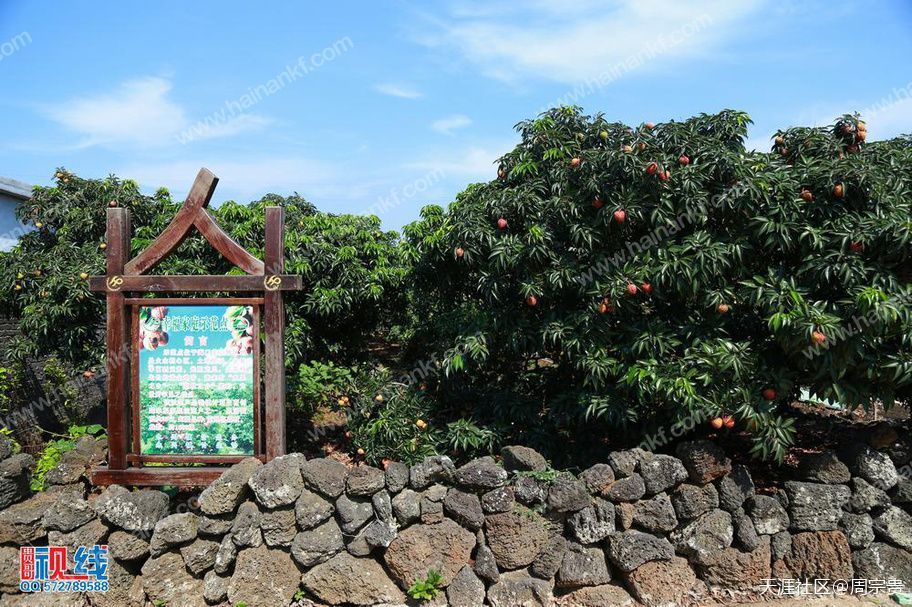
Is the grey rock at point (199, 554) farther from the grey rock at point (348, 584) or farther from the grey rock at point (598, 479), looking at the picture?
the grey rock at point (598, 479)

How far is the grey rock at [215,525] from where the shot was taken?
15.1 feet

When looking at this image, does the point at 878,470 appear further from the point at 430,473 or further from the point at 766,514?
the point at 430,473

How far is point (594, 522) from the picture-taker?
446 cm

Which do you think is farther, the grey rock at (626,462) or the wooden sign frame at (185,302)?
the wooden sign frame at (185,302)

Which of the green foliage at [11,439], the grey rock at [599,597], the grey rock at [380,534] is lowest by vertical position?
the grey rock at [599,597]

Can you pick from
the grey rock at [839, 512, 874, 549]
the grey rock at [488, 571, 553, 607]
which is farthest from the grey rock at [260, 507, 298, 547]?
the grey rock at [839, 512, 874, 549]

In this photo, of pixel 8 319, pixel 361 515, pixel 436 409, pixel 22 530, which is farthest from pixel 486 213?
pixel 8 319

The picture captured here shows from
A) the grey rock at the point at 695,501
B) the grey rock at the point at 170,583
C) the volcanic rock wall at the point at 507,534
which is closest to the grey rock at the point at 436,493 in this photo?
the volcanic rock wall at the point at 507,534

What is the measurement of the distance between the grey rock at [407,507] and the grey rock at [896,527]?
3.30 metres

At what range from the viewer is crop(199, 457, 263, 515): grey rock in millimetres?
4566

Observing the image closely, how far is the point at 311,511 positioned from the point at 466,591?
3.95 ft

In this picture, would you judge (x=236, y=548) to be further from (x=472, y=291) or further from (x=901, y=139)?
(x=901, y=139)

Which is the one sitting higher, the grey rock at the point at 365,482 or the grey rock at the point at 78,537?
the grey rock at the point at 365,482

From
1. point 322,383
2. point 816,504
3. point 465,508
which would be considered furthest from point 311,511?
point 816,504
